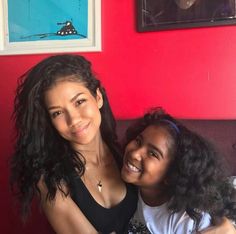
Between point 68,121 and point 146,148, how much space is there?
270mm

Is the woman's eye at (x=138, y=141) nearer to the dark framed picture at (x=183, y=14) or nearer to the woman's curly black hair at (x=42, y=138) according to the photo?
the woman's curly black hair at (x=42, y=138)

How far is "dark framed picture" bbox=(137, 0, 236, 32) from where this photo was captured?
1.48 m

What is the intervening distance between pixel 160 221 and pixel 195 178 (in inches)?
7.5

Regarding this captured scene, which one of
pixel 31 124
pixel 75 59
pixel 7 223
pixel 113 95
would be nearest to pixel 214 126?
pixel 113 95

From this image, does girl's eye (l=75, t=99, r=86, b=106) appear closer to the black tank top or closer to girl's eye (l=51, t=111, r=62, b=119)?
girl's eye (l=51, t=111, r=62, b=119)

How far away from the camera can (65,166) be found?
1.15 meters

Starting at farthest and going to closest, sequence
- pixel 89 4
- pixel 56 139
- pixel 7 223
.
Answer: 1. pixel 7 223
2. pixel 89 4
3. pixel 56 139

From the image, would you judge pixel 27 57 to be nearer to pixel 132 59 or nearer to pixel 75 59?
pixel 132 59

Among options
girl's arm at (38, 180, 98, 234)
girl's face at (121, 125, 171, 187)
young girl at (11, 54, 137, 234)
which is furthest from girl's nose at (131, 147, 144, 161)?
girl's arm at (38, 180, 98, 234)

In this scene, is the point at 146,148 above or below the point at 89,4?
below

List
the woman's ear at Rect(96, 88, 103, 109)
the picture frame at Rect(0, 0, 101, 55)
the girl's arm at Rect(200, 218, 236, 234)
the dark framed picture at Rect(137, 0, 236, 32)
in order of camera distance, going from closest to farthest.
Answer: the girl's arm at Rect(200, 218, 236, 234)
the woman's ear at Rect(96, 88, 103, 109)
the dark framed picture at Rect(137, 0, 236, 32)
the picture frame at Rect(0, 0, 101, 55)

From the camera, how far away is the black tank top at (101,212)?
114 centimetres

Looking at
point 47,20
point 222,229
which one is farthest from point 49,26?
point 222,229

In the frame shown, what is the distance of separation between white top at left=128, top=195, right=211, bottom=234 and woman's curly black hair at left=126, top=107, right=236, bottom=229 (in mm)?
21
